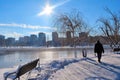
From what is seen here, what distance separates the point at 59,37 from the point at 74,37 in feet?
6.93

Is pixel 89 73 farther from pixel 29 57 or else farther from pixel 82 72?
pixel 29 57

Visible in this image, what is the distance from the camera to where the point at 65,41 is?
30.5 metres

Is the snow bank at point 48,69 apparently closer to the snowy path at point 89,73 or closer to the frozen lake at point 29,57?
the snowy path at point 89,73

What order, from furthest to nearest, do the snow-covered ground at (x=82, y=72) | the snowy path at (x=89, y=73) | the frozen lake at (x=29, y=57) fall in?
the frozen lake at (x=29, y=57) < the snow-covered ground at (x=82, y=72) < the snowy path at (x=89, y=73)

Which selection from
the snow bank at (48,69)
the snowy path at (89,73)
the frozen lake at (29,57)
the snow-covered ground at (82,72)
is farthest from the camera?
the frozen lake at (29,57)

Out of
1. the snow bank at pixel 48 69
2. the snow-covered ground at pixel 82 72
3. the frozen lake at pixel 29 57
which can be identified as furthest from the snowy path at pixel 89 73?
the frozen lake at pixel 29 57

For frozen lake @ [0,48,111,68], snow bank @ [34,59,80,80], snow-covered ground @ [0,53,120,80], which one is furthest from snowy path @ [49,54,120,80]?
frozen lake @ [0,48,111,68]

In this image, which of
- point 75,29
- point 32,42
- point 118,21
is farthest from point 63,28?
point 32,42

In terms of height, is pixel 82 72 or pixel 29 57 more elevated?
pixel 29 57

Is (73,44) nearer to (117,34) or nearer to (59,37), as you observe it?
(59,37)

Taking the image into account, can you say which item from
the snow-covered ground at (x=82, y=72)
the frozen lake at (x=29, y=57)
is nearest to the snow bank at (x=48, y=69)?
the snow-covered ground at (x=82, y=72)

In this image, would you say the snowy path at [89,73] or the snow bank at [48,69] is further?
the snow bank at [48,69]

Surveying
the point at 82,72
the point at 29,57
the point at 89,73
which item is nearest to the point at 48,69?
the point at 82,72

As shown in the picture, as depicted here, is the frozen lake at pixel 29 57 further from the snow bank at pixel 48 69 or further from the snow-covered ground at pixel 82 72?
the snow-covered ground at pixel 82 72
